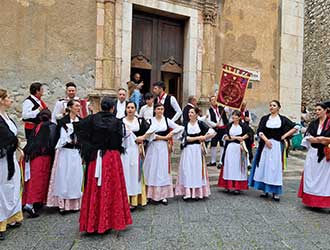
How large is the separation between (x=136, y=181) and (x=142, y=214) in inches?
19.0

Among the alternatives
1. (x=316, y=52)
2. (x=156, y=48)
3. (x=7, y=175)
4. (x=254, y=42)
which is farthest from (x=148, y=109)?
(x=316, y=52)

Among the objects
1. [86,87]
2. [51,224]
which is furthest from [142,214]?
[86,87]

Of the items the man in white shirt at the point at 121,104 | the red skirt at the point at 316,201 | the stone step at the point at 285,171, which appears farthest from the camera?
the stone step at the point at 285,171

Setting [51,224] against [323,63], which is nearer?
[51,224]

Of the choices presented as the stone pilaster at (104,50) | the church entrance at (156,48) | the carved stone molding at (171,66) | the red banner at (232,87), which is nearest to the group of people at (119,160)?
the red banner at (232,87)

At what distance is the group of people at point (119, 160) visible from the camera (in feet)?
11.7

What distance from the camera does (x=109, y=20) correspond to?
7.73 meters

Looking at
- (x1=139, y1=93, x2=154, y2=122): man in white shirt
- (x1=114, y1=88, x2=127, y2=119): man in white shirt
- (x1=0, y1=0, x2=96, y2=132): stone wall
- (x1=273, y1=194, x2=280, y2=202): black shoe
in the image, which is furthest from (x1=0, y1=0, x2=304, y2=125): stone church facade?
(x1=273, y1=194, x2=280, y2=202): black shoe

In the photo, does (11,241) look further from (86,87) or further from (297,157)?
(297,157)

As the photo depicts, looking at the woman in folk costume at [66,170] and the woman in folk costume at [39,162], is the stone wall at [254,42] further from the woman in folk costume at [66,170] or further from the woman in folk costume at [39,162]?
the woman in folk costume at [39,162]

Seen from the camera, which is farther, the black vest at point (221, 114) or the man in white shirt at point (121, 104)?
the black vest at point (221, 114)

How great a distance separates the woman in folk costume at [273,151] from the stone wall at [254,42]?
440cm

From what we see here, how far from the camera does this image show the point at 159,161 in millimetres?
4855

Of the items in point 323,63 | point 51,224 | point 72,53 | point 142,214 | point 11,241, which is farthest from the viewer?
point 323,63
